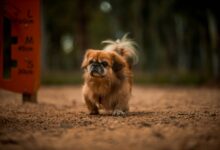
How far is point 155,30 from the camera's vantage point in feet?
131

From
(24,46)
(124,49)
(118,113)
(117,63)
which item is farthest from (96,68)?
(24,46)

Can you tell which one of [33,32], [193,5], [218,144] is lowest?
[218,144]

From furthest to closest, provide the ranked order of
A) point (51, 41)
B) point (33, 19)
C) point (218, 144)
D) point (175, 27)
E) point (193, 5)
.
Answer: point (51, 41) → point (175, 27) → point (193, 5) → point (33, 19) → point (218, 144)

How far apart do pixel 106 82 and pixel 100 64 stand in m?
0.39

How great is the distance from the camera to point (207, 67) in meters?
26.9

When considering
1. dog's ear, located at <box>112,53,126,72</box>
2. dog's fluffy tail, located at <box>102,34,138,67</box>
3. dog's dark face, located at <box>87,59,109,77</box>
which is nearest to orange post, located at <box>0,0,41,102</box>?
dog's fluffy tail, located at <box>102,34,138,67</box>

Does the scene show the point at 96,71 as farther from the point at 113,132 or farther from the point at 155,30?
the point at 155,30

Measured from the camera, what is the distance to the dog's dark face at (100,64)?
9.22 metres

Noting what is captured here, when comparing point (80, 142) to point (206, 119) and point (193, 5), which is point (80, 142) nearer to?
point (206, 119)

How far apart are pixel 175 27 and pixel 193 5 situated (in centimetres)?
1545

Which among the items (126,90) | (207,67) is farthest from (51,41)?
(126,90)

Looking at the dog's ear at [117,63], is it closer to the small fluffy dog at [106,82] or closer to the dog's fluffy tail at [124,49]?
the small fluffy dog at [106,82]

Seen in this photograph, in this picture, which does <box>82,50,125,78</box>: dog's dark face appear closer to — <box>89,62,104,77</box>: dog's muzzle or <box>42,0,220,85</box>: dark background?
<box>89,62,104,77</box>: dog's muzzle

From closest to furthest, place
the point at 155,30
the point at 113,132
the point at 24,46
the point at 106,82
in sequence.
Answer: the point at 113,132, the point at 106,82, the point at 24,46, the point at 155,30
